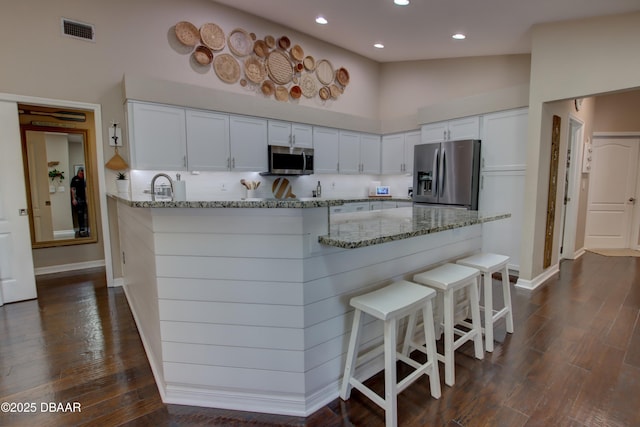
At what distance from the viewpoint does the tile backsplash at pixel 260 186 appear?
3.88m

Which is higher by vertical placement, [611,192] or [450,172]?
[450,172]

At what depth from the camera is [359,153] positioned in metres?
5.65

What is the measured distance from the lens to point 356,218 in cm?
231

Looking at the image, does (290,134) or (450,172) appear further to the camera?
(290,134)

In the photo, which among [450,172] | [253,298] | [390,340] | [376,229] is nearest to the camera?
[390,340]

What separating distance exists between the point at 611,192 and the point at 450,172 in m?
3.64

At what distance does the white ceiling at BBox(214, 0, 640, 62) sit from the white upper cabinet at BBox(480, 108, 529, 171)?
98cm

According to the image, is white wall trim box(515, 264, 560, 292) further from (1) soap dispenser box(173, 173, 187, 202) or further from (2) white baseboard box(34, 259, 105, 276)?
(2) white baseboard box(34, 259, 105, 276)

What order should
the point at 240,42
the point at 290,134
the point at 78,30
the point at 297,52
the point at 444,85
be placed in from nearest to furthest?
the point at 78,30 → the point at 240,42 → the point at 290,134 → the point at 297,52 → the point at 444,85

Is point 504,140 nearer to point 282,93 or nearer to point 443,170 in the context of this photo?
point 443,170

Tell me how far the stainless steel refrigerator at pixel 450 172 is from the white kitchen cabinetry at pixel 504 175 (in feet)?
0.48

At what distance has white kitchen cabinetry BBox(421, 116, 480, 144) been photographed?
4363 millimetres

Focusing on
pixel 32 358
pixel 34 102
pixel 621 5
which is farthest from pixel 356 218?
pixel 34 102

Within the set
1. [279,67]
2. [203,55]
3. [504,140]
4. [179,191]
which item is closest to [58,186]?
[203,55]
